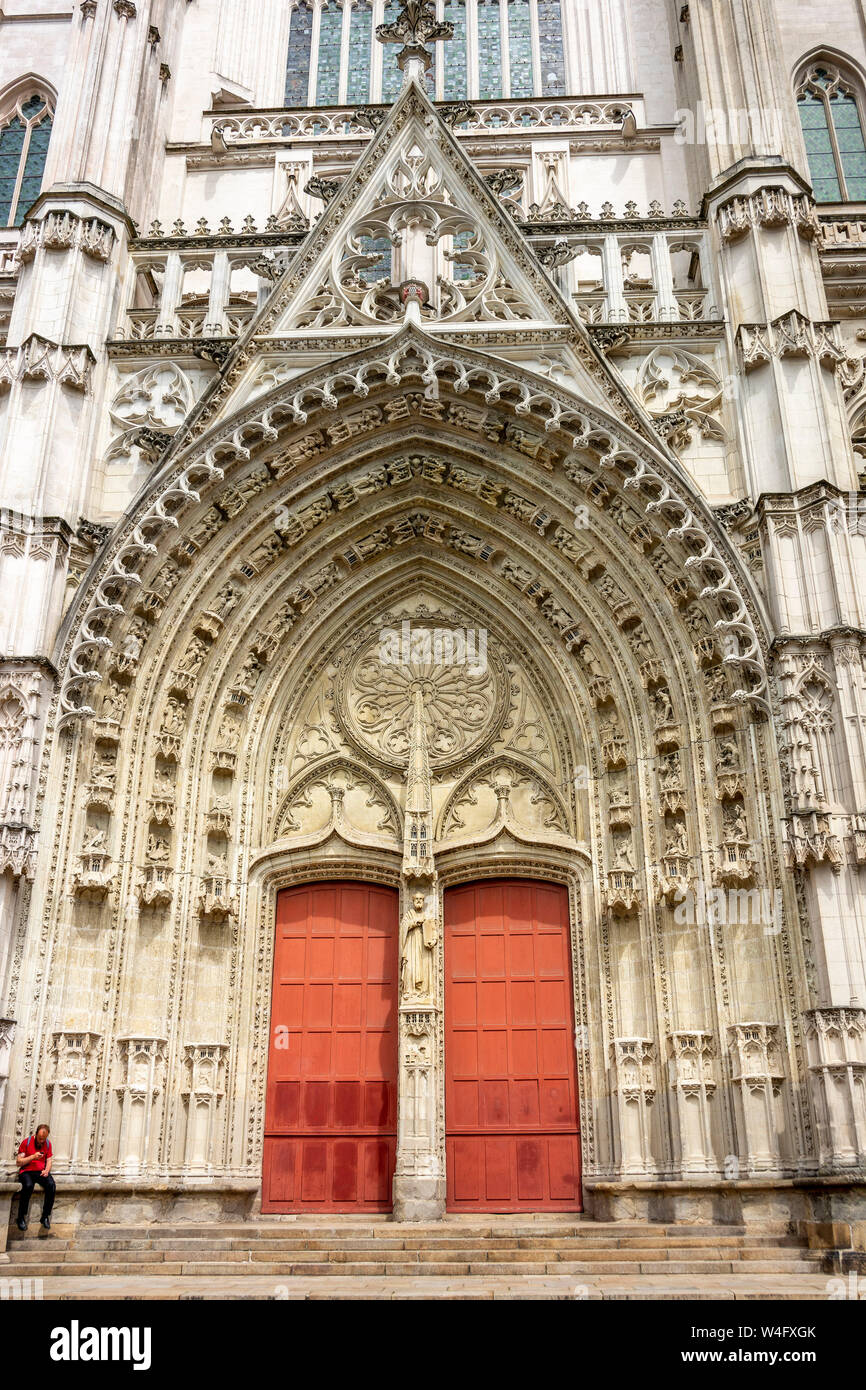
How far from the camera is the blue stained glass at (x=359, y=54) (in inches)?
741

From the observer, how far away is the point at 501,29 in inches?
760

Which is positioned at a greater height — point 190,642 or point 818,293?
point 818,293

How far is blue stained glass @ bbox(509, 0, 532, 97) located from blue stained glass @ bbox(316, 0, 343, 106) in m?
2.84

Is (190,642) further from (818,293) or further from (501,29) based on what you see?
(501,29)

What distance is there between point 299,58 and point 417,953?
49.2 ft

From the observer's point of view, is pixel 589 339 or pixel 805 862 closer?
pixel 805 862

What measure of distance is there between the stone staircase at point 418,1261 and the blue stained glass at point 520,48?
54.4 ft

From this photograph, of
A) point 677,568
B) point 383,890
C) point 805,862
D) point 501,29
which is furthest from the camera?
point 501,29

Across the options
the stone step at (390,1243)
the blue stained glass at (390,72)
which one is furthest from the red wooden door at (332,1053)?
the blue stained glass at (390,72)

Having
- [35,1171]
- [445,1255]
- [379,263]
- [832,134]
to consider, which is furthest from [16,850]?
[832,134]
